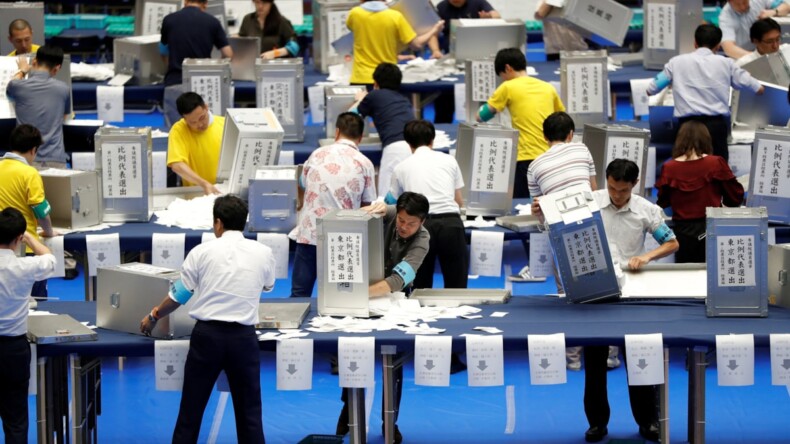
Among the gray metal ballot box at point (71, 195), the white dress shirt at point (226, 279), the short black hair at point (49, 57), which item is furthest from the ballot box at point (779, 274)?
the short black hair at point (49, 57)

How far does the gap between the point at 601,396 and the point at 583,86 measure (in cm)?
345

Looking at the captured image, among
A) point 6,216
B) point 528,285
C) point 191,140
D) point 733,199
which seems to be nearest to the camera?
point 6,216

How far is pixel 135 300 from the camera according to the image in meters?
6.46

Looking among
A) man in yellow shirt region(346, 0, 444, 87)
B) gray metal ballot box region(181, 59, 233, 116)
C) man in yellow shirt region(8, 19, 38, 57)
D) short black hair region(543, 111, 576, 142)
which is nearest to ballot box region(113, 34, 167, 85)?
man in yellow shirt region(8, 19, 38, 57)

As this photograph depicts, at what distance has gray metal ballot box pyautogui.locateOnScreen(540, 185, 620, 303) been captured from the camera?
664 cm

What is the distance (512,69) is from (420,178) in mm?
1751

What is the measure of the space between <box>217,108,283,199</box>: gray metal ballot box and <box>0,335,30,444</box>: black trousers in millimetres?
2573

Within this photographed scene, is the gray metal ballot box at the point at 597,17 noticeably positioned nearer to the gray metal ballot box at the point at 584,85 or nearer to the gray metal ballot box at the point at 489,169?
the gray metal ballot box at the point at 584,85

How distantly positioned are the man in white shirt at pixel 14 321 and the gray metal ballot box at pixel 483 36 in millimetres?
5576

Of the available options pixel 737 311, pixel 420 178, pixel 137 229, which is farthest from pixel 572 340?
pixel 137 229

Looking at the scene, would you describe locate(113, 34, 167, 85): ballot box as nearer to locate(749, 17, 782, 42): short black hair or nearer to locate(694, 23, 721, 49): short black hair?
locate(694, 23, 721, 49): short black hair

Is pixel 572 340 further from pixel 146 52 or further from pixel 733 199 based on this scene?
pixel 146 52

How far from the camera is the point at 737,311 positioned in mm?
6602

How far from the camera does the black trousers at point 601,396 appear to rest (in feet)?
22.8
